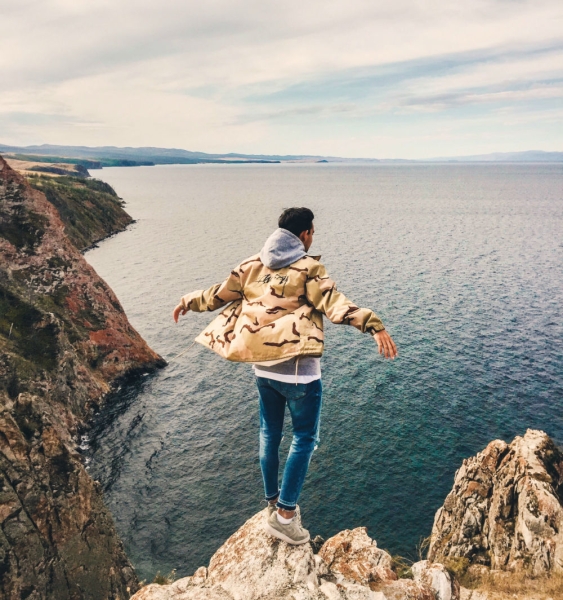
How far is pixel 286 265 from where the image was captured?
659 cm

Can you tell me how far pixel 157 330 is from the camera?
57.9 m

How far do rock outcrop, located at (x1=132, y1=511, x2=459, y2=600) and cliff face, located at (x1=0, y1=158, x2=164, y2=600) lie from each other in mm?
10733

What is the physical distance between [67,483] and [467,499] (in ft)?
51.5

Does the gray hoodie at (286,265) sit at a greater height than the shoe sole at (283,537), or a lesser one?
greater

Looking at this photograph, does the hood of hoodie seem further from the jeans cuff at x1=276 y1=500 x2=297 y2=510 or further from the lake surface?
the lake surface

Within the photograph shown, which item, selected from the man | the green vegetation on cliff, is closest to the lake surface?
the man

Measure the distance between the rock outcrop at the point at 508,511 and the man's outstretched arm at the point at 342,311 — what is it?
436 inches

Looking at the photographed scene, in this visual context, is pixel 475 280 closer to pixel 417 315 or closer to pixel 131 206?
pixel 417 315

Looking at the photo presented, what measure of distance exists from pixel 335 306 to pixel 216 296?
2.09 meters

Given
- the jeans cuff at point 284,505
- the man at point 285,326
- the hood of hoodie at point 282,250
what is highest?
the hood of hoodie at point 282,250

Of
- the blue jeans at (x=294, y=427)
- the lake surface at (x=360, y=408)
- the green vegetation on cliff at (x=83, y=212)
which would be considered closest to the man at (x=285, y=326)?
the blue jeans at (x=294, y=427)

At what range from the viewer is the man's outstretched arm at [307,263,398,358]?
18.5 feet

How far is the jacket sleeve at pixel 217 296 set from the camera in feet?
23.0

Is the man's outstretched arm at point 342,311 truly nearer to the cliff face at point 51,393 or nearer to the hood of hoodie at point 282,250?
the hood of hoodie at point 282,250
